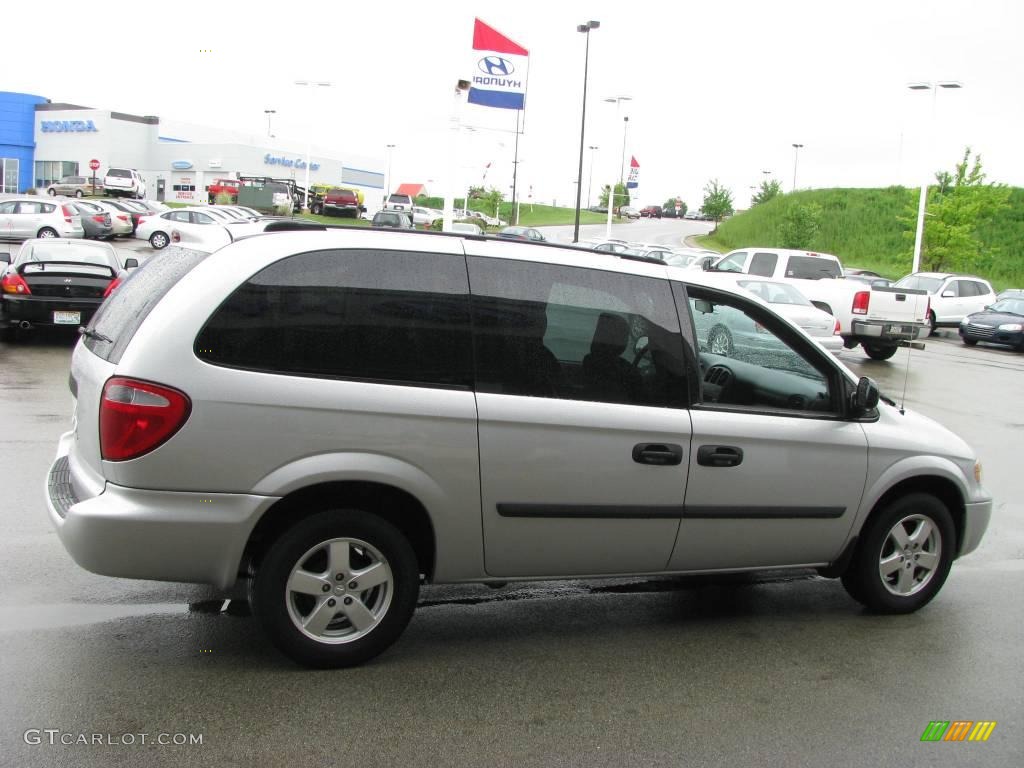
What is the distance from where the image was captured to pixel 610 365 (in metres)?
4.64

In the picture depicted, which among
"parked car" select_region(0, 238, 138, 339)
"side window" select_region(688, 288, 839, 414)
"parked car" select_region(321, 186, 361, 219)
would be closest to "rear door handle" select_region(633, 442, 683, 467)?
"side window" select_region(688, 288, 839, 414)

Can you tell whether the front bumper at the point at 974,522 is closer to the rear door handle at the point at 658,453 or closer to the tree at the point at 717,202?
the rear door handle at the point at 658,453

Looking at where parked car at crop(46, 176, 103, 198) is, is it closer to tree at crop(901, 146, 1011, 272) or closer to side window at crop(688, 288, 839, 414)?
tree at crop(901, 146, 1011, 272)

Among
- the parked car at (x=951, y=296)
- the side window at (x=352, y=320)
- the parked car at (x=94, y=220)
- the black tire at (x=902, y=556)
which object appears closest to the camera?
the side window at (x=352, y=320)

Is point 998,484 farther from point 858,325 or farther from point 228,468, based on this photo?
point 858,325

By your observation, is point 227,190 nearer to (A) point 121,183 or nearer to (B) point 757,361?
(A) point 121,183

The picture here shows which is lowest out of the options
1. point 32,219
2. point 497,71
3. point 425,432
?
point 425,432

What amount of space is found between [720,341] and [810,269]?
1673 centimetres

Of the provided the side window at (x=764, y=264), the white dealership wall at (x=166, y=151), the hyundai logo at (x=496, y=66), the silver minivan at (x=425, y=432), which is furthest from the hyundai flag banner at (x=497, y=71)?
the white dealership wall at (x=166, y=151)

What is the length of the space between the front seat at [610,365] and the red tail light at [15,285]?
11848 millimetres

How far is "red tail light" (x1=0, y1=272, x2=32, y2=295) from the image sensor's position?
1401 centimetres

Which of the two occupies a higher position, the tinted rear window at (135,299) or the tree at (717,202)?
the tree at (717,202)

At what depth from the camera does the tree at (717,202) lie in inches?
3665

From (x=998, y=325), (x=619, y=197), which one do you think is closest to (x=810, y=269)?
(x=998, y=325)
